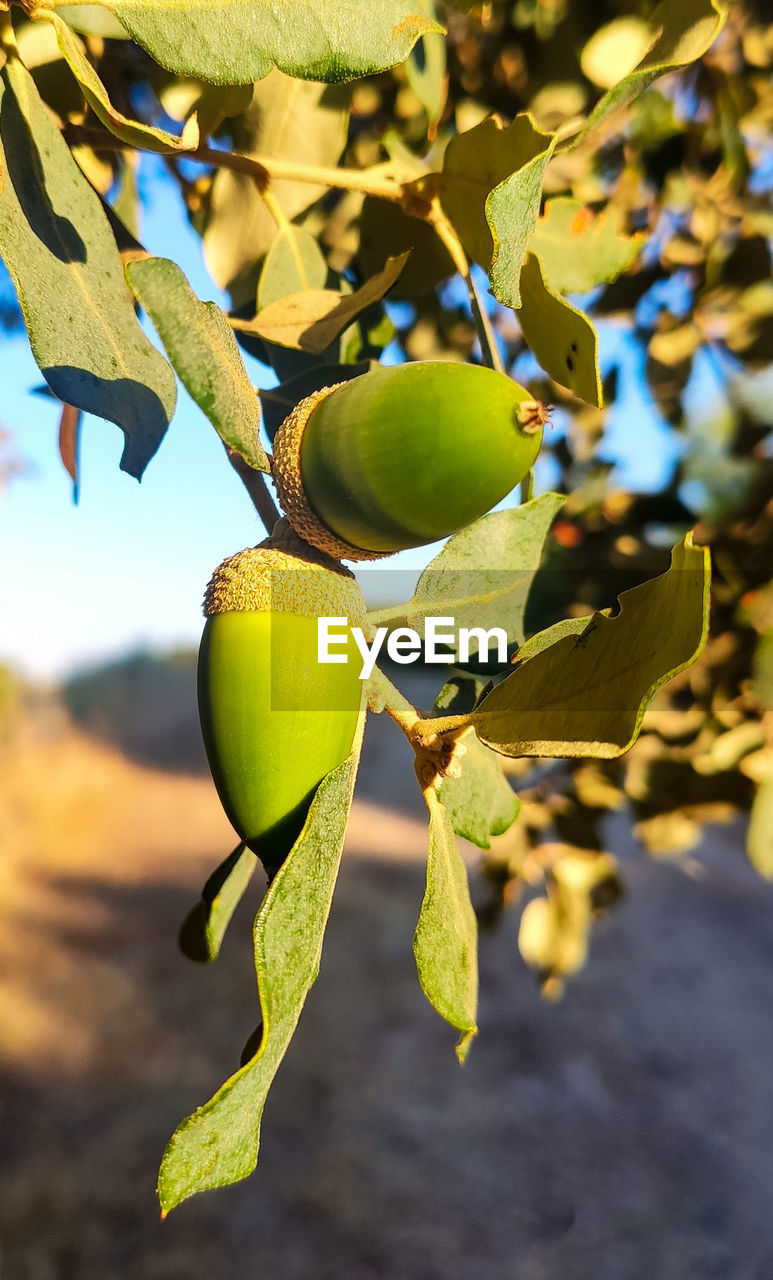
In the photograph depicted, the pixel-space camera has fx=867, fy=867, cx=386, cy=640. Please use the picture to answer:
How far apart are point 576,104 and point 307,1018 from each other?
3.48 metres

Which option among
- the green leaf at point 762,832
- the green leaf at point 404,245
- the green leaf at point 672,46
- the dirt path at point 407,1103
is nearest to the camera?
the green leaf at point 672,46

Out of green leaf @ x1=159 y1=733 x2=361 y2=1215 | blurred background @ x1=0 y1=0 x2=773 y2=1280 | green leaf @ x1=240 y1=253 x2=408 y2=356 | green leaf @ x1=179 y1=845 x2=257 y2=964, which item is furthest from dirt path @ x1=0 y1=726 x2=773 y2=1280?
green leaf @ x1=240 y1=253 x2=408 y2=356

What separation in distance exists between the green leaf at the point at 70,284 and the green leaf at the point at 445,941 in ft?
0.85

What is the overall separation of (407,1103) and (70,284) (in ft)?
10.5

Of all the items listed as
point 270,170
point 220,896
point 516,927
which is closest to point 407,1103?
point 516,927

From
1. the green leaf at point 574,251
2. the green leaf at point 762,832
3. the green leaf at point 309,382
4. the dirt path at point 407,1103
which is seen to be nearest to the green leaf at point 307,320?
the green leaf at point 309,382

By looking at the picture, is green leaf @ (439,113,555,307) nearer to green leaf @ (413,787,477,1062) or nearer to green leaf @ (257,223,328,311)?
green leaf @ (257,223,328,311)

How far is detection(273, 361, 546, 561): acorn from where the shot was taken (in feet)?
1.40

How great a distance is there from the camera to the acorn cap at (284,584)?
0.47 meters

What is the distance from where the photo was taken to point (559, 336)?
433 millimetres

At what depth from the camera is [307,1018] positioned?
3.62 meters

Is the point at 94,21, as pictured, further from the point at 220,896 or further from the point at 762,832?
the point at 762,832

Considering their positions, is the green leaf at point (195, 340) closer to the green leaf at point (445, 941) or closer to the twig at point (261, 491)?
the twig at point (261, 491)

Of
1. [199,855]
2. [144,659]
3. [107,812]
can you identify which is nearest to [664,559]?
[199,855]
